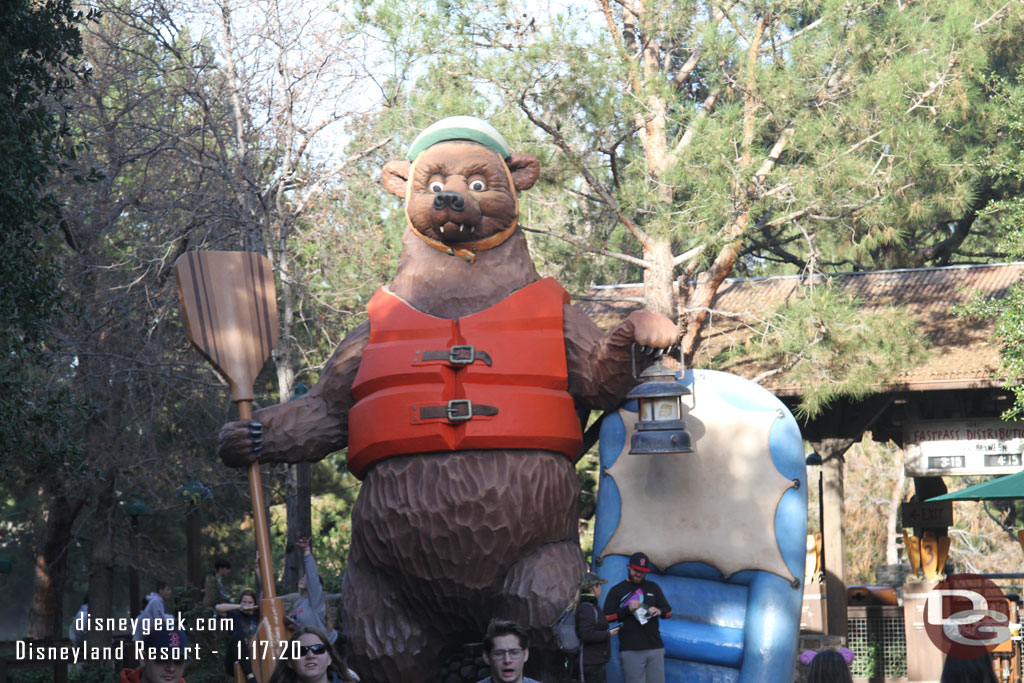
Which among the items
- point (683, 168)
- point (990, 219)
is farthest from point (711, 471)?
point (990, 219)

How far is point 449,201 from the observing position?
5.65 meters

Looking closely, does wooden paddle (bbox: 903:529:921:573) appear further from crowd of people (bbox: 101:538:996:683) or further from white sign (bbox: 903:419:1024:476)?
Result: crowd of people (bbox: 101:538:996:683)

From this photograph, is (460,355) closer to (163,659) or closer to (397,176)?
(397,176)

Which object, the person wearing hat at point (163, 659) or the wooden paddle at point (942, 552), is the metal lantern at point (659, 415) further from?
the wooden paddle at point (942, 552)

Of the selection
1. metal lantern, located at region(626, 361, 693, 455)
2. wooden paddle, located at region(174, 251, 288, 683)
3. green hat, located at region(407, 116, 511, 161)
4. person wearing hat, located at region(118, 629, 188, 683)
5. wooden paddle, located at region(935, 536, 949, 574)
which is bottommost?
person wearing hat, located at region(118, 629, 188, 683)

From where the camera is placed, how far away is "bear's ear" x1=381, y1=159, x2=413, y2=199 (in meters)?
6.18

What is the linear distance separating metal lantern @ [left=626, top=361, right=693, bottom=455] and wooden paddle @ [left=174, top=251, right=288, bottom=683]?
5.72ft

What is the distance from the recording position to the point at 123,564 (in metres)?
19.4

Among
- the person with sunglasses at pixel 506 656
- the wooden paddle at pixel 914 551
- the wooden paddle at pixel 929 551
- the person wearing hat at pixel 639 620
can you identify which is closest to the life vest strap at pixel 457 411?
the person wearing hat at pixel 639 620

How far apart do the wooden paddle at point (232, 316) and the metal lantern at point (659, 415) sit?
5.72ft

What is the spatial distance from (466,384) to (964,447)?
6863mm

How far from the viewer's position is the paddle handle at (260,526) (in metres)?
5.29

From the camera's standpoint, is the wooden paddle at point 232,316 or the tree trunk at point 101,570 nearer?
the wooden paddle at point 232,316

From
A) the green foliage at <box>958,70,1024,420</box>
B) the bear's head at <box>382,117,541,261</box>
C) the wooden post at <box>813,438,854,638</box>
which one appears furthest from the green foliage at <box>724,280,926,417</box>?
the bear's head at <box>382,117,541,261</box>
